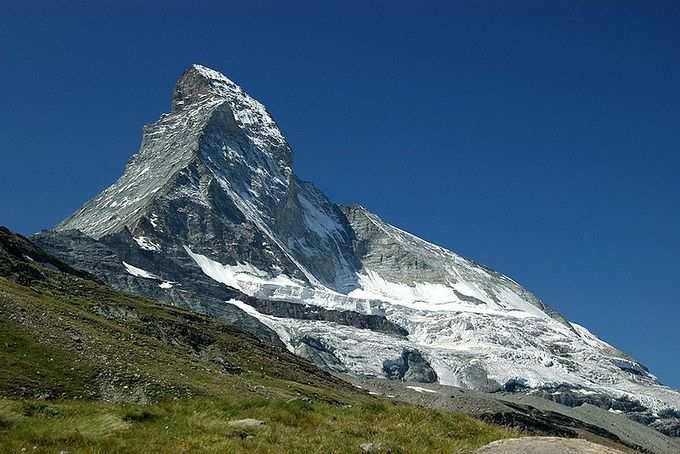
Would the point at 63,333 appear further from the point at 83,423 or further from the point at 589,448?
the point at 589,448

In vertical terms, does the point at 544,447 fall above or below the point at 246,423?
above

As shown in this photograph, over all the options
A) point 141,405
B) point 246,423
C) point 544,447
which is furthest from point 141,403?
point 544,447

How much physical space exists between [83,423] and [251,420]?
4.71 m

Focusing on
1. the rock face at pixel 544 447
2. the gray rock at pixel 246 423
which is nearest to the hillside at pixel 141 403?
the gray rock at pixel 246 423

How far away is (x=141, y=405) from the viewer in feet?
85.7

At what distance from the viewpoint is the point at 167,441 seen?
21.9 metres

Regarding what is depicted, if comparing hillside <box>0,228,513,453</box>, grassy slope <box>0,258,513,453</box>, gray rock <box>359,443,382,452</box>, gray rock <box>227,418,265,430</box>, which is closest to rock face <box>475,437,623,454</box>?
hillside <box>0,228,513,453</box>

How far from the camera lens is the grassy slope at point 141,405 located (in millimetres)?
22062

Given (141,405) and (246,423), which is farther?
(141,405)

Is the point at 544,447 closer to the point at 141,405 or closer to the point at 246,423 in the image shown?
the point at 246,423

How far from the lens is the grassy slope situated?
22.1m

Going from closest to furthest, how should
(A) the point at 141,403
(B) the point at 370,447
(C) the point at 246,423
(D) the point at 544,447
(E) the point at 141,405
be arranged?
(D) the point at 544,447 → (B) the point at 370,447 → (C) the point at 246,423 → (E) the point at 141,405 → (A) the point at 141,403

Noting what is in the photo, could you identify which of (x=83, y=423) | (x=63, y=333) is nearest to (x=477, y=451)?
(x=83, y=423)

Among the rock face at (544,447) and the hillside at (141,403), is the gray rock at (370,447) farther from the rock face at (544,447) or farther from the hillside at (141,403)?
the rock face at (544,447)
